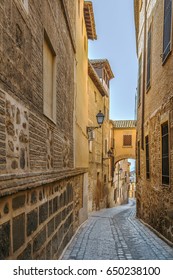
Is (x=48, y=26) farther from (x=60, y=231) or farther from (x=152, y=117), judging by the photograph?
(x=152, y=117)

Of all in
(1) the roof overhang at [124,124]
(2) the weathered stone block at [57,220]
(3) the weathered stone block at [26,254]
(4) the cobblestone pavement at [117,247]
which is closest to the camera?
(3) the weathered stone block at [26,254]

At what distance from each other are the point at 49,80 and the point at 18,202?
108 inches

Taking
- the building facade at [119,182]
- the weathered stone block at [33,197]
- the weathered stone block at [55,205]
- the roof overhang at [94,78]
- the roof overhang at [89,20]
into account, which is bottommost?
the building facade at [119,182]

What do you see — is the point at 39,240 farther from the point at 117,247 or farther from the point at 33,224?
the point at 117,247

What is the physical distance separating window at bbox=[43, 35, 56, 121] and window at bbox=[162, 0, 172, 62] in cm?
281

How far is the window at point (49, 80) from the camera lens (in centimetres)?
517

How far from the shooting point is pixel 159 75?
8531 millimetres

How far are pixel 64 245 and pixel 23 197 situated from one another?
130 inches

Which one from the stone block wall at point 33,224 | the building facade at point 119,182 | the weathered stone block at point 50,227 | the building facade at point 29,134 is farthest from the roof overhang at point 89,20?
the building facade at point 119,182

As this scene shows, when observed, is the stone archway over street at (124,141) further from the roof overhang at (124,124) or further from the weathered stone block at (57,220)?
the weathered stone block at (57,220)

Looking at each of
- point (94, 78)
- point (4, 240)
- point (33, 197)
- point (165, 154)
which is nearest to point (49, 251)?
point (33, 197)

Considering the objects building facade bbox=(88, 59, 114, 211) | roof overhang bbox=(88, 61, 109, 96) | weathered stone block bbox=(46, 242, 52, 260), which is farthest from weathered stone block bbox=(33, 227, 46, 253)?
roof overhang bbox=(88, 61, 109, 96)

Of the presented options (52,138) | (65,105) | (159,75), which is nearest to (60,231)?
(52,138)

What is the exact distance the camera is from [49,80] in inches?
219
